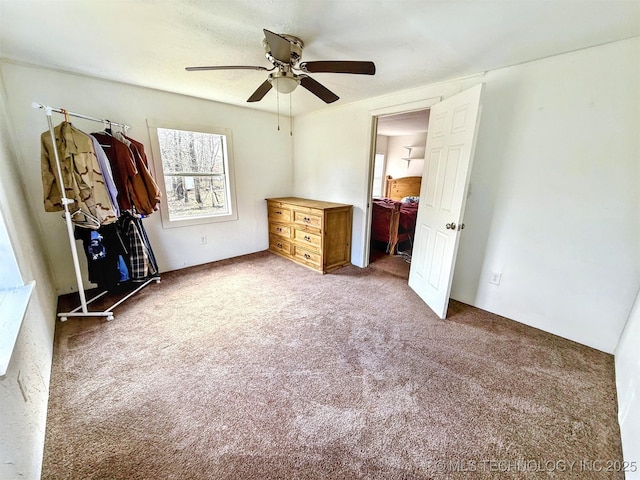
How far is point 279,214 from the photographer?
12.3ft

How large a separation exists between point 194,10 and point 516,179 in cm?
257

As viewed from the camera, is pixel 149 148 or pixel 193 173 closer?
pixel 149 148

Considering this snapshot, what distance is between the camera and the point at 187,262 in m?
3.37

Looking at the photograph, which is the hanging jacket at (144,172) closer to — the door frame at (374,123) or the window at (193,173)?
the window at (193,173)

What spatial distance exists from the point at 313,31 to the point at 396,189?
5162 mm

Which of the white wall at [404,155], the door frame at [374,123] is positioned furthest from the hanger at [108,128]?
the white wall at [404,155]

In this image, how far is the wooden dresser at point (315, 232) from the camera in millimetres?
3168

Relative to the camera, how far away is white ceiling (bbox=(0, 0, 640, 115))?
4.42 ft

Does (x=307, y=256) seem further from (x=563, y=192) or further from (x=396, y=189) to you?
(x=396, y=189)

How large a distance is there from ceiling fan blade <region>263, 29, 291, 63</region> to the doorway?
5.68ft

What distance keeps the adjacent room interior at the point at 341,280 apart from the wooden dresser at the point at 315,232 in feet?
A: 0.37

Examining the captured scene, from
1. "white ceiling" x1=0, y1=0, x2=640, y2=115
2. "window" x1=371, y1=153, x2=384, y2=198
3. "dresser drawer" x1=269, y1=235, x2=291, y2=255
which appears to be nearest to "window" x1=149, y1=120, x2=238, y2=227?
"dresser drawer" x1=269, y1=235, x2=291, y2=255

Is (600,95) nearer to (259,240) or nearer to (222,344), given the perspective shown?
(222,344)

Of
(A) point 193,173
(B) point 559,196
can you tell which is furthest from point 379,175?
(B) point 559,196
